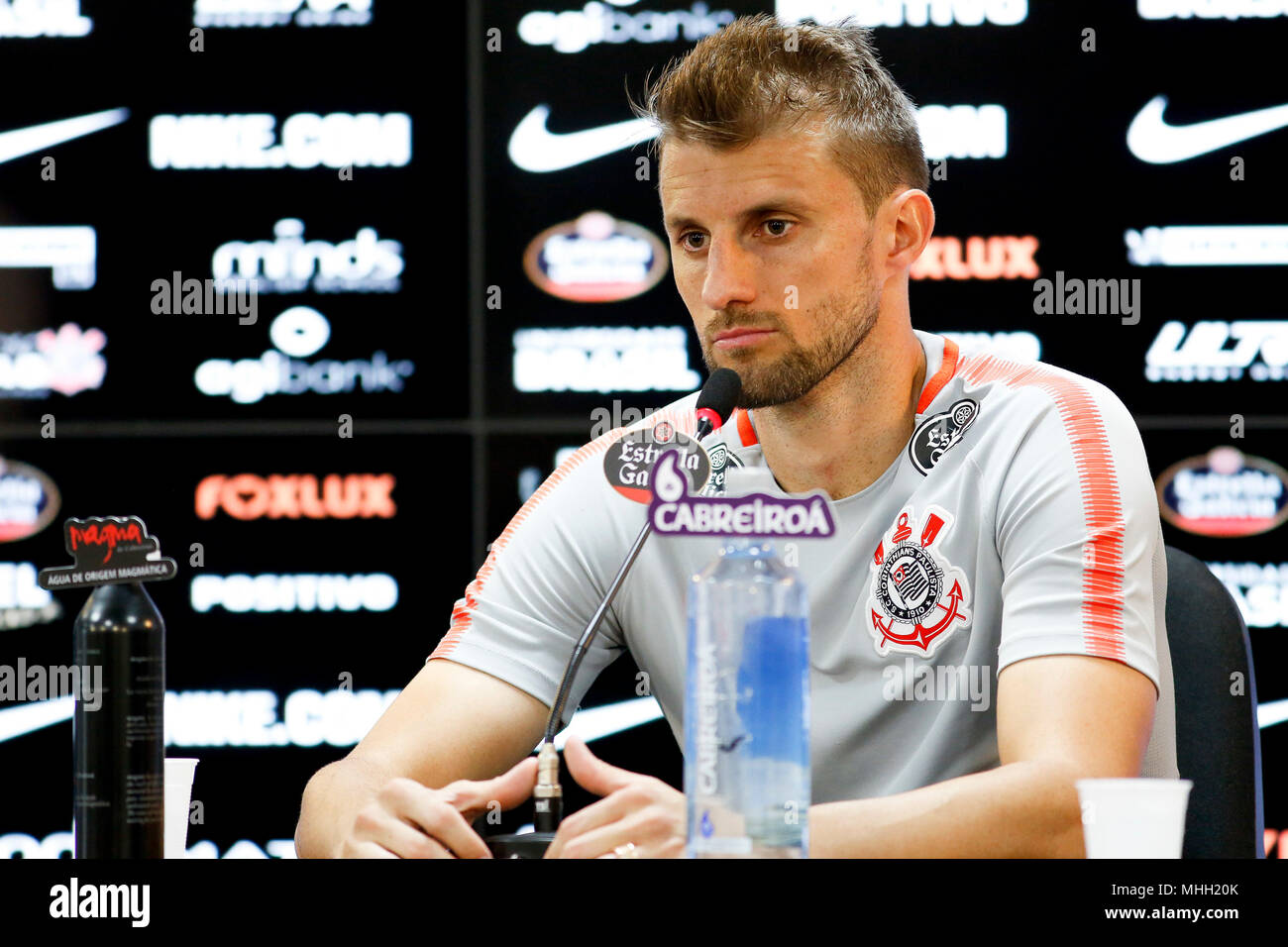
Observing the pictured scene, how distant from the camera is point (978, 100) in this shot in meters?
2.59

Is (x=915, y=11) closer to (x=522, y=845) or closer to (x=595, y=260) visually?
(x=595, y=260)

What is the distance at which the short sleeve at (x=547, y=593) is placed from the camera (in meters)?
1.51

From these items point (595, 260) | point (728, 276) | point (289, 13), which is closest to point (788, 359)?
point (728, 276)

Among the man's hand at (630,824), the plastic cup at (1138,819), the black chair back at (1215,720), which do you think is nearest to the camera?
the plastic cup at (1138,819)

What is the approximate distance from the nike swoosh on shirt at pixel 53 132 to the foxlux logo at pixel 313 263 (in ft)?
1.11

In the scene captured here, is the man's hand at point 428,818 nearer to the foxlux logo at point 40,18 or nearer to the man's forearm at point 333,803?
the man's forearm at point 333,803

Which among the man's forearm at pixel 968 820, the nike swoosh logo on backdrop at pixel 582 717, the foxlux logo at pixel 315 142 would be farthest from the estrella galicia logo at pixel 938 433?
the foxlux logo at pixel 315 142

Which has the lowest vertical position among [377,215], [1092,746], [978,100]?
[1092,746]

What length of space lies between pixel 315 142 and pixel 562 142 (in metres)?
0.47

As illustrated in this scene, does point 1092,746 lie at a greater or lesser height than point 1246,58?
lesser

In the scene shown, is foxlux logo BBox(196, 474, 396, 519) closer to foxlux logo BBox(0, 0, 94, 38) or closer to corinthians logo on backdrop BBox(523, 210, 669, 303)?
corinthians logo on backdrop BBox(523, 210, 669, 303)
